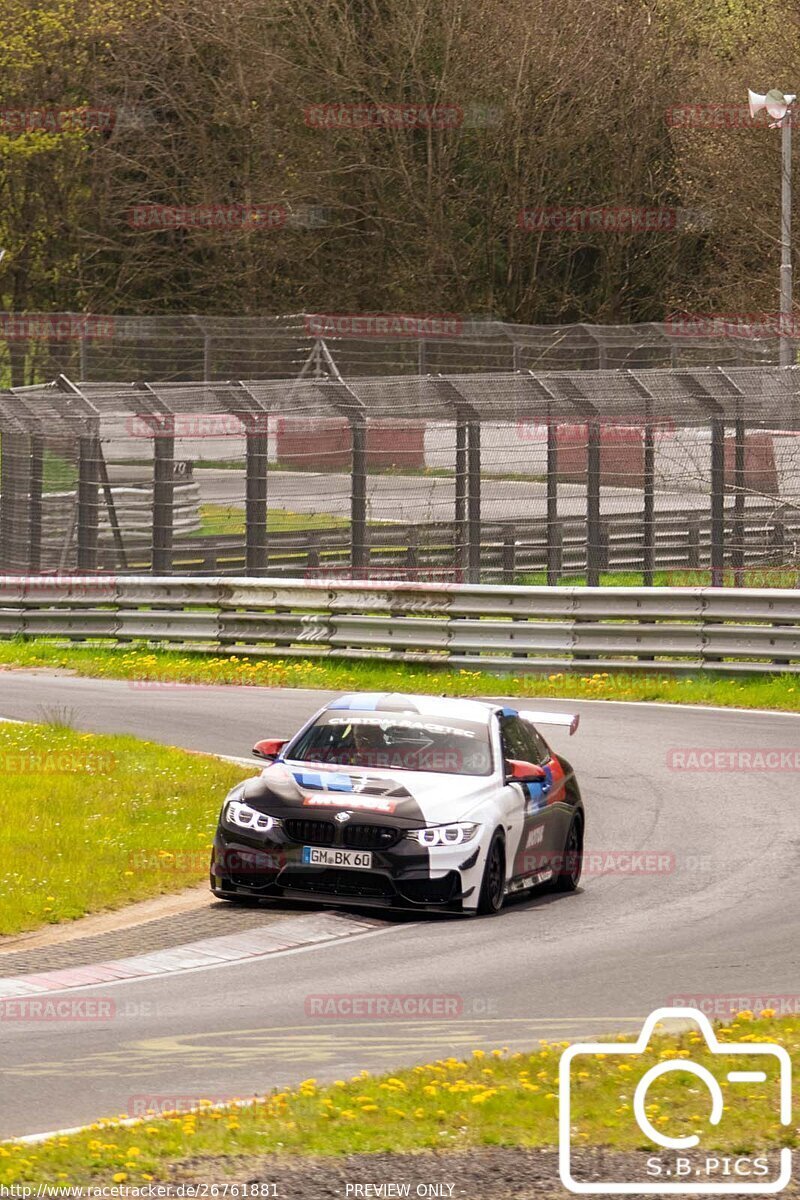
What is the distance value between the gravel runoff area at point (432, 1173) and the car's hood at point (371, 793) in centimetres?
513

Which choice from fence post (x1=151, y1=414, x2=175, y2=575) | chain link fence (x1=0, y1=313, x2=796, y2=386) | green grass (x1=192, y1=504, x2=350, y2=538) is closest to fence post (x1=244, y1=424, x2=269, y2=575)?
green grass (x1=192, y1=504, x2=350, y2=538)

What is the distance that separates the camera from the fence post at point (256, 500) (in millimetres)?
25094

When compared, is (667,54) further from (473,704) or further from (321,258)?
(473,704)

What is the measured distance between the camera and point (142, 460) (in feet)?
88.7

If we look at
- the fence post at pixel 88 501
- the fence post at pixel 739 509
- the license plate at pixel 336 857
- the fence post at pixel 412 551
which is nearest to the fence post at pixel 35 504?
the fence post at pixel 88 501

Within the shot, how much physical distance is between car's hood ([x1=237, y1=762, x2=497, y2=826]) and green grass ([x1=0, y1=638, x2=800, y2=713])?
9.33 meters

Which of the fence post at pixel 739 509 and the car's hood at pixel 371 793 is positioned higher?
the fence post at pixel 739 509

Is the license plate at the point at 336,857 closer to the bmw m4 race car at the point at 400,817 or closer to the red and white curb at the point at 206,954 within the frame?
the bmw m4 race car at the point at 400,817

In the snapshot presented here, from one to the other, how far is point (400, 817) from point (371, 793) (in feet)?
1.06

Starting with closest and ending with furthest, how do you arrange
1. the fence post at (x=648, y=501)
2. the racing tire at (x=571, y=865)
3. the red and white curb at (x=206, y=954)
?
1. the red and white curb at (x=206, y=954)
2. the racing tire at (x=571, y=865)
3. the fence post at (x=648, y=501)

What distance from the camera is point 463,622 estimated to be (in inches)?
921

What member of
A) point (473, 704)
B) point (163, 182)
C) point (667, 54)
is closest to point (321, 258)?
point (163, 182)

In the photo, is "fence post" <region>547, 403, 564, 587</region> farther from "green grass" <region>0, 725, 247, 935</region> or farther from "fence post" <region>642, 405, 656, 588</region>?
"green grass" <region>0, 725, 247, 935</region>

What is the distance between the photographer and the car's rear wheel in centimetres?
1197
